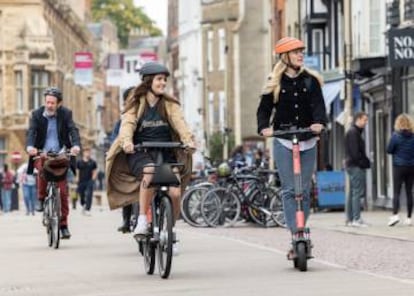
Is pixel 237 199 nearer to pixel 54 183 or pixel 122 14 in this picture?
pixel 54 183

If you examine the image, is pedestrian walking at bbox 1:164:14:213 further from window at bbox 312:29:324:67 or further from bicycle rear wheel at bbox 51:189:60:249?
bicycle rear wheel at bbox 51:189:60:249

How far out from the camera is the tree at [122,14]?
145m

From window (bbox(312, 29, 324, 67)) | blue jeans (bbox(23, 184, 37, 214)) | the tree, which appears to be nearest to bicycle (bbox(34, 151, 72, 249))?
blue jeans (bbox(23, 184, 37, 214))

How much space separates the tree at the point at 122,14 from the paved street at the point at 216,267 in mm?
123728

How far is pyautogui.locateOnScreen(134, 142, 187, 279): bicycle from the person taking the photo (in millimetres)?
13102

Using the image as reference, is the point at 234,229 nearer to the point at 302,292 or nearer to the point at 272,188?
the point at 272,188

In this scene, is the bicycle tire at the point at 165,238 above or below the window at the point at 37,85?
below

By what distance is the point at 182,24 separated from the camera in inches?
4026

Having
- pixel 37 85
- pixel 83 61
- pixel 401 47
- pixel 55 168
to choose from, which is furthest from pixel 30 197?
pixel 37 85

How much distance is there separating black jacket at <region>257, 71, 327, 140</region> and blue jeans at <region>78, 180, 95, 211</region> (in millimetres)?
24942

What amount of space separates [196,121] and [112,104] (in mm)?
55225

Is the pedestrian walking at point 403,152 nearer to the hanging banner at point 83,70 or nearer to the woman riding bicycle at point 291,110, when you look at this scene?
the woman riding bicycle at point 291,110

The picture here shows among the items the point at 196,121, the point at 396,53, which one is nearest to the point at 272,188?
the point at 396,53

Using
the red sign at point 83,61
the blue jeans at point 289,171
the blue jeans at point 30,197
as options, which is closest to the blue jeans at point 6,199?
the blue jeans at point 30,197
